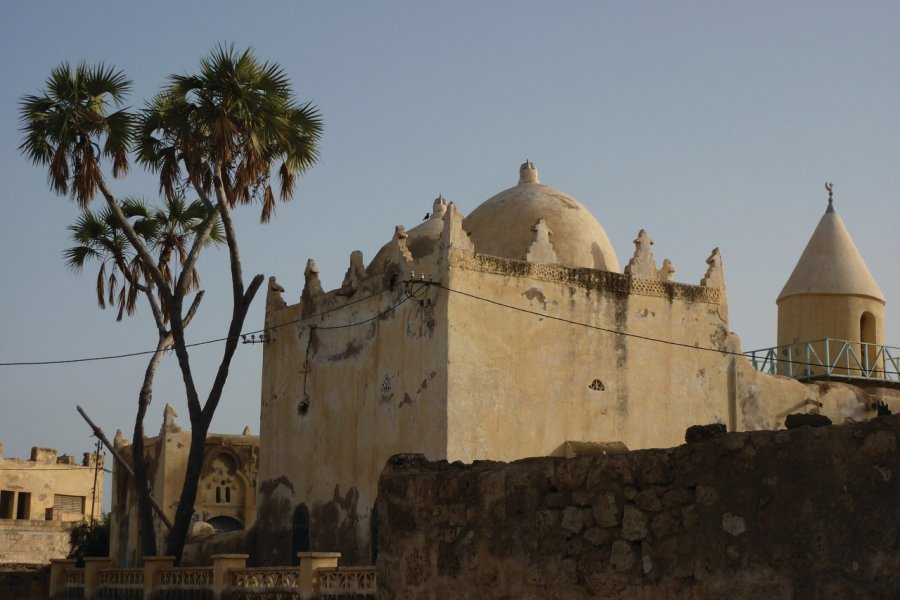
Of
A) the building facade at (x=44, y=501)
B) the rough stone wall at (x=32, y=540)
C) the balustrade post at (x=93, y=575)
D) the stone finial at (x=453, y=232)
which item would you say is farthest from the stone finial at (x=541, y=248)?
the rough stone wall at (x=32, y=540)

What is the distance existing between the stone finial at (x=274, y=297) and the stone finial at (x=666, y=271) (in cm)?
747

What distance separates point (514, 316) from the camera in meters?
20.2

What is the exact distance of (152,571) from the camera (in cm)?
1847

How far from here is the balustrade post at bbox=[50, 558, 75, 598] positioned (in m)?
21.3

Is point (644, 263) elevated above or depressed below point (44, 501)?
above

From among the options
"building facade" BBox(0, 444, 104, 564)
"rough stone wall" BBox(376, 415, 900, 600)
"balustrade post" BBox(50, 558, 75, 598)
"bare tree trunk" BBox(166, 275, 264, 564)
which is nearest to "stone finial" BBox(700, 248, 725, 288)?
"bare tree trunk" BBox(166, 275, 264, 564)

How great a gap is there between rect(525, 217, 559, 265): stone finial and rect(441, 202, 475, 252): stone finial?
132cm

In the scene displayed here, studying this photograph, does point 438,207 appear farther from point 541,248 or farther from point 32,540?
point 32,540

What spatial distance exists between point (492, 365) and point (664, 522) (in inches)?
560

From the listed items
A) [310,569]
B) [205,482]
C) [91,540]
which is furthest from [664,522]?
[91,540]

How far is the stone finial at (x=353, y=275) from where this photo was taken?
2222 cm

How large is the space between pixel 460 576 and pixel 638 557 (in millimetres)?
1338

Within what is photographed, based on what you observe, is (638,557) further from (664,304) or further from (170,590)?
(664,304)

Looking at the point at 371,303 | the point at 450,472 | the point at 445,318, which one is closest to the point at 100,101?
the point at 371,303
